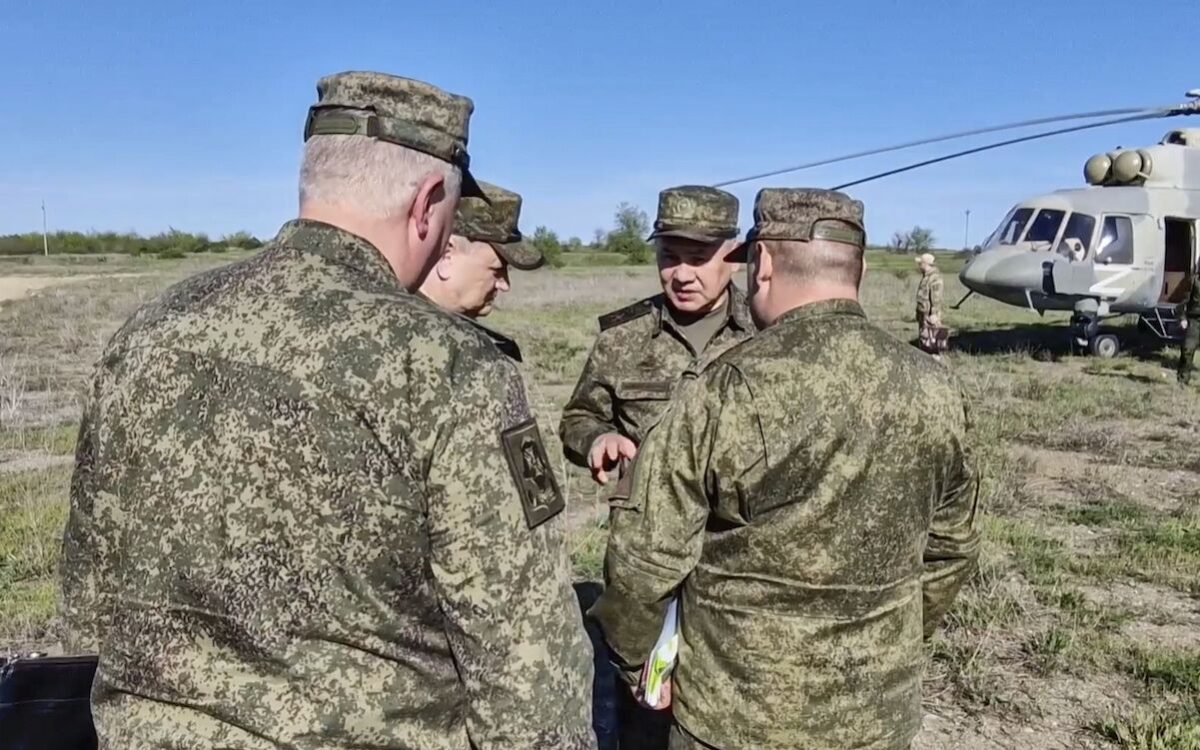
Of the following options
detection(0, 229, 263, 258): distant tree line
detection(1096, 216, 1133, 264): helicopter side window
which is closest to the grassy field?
detection(1096, 216, 1133, 264): helicopter side window

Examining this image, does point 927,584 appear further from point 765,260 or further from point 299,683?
point 299,683

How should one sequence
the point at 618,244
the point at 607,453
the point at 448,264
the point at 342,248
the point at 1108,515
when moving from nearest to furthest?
the point at 342,248
the point at 448,264
the point at 607,453
the point at 1108,515
the point at 618,244

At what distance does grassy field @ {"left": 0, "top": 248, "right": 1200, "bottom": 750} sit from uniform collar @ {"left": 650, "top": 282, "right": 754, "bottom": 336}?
5.65ft

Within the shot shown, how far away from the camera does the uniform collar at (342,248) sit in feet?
4.82

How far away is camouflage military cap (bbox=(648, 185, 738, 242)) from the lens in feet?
11.2

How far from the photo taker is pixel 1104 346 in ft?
50.3

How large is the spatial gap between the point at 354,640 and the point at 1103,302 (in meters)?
15.3

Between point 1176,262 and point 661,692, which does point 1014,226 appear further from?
point 661,692

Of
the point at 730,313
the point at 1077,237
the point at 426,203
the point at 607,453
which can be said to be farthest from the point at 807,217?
the point at 1077,237

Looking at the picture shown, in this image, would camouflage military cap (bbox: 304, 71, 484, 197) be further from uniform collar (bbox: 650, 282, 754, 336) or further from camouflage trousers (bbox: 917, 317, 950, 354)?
camouflage trousers (bbox: 917, 317, 950, 354)

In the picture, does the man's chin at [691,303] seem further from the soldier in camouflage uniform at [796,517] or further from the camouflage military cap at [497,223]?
the soldier in camouflage uniform at [796,517]

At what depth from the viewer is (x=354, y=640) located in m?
1.38

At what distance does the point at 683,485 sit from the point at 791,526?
0.24 metres

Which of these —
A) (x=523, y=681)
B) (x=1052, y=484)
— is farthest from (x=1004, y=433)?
(x=523, y=681)
